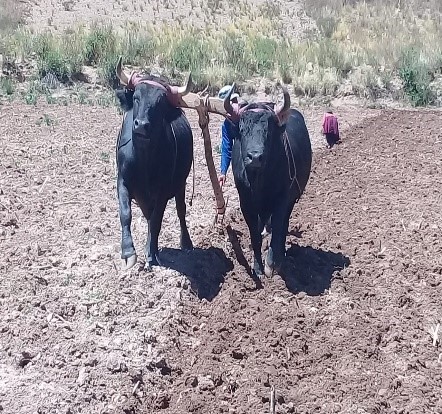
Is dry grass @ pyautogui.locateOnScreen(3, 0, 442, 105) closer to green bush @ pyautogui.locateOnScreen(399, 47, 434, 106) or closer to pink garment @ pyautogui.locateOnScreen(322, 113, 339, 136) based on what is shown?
green bush @ pyautogui.locateOnScreen(399, 47, 434, 106)

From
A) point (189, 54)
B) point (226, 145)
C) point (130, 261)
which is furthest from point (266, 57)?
point (130, 261)

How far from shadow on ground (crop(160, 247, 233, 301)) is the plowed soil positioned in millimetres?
28

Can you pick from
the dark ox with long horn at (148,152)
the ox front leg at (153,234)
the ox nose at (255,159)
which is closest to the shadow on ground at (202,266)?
the ox front leg at (153,234)

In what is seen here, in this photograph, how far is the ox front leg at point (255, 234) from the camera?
916 cm

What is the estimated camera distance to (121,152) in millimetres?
8953

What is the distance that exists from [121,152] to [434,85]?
14116 mm

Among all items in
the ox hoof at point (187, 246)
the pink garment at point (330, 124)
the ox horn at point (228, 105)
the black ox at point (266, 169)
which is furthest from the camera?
the pink garment at point (330, 124)

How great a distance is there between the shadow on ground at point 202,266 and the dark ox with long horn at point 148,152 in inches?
13.6

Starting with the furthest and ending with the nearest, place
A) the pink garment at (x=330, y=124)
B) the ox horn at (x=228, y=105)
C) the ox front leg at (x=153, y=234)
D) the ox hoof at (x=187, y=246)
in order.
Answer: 1. the pink garment at (x=330, y=124)
2. the ox hoof at (x=187, y=246)
3. the ox front leg at (x=153, y=234)
4. the ox horn at (x=228, y=105)

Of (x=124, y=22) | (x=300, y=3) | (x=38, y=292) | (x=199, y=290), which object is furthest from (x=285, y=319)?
(x=300, y=3)

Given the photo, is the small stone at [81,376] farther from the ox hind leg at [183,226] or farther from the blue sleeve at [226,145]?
the blue sleeve at [226,145]

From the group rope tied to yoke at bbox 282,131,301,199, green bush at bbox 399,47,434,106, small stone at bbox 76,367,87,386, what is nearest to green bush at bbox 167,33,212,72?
green bush at bbox 399,47,434,106

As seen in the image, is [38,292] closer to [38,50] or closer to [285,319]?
[285,319]

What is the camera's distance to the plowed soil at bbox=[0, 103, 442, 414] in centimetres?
669
